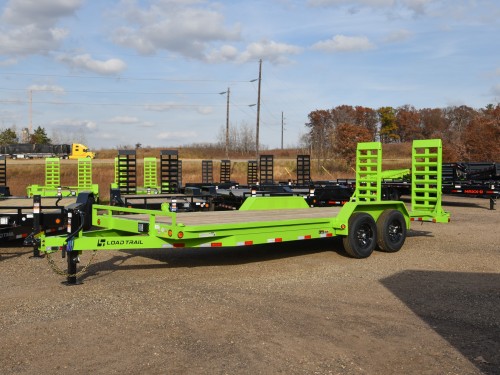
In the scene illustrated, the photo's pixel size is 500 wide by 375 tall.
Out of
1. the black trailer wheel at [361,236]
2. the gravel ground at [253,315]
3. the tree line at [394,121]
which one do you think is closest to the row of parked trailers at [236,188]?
the gravel ground at [253,315]

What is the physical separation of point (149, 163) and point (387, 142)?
65005mm

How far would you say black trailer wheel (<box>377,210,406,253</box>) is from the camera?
9.96 meters

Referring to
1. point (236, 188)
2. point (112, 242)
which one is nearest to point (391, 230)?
point (112, 242)

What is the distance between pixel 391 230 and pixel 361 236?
873 millimetres

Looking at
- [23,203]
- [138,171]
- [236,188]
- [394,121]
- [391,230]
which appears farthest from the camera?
[394,121]

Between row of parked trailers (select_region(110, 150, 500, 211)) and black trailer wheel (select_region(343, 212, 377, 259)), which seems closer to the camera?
black trailer wheel (select_region(343, 212, 377, 259))

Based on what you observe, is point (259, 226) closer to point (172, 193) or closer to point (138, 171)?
point (172, 193)

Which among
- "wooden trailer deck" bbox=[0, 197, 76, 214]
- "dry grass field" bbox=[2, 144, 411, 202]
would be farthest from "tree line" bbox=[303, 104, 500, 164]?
"wooden trailer deck" bbox=[0, 197, 76, 214]

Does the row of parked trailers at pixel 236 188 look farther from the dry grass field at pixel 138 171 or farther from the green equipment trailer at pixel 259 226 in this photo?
the dry grass field at pixel 138 171

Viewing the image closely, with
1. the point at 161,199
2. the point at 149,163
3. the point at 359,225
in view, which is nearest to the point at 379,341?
the point at 359,225

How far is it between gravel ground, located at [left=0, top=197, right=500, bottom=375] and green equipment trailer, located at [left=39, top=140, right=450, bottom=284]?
510mm

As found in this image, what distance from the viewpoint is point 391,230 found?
10219 mm

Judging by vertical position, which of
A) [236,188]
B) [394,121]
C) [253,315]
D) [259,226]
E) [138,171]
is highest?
[394,121]

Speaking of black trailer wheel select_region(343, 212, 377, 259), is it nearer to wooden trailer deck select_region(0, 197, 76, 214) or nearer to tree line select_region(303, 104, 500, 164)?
wooden trailer deck select_region(0, 197, 76, 214)
